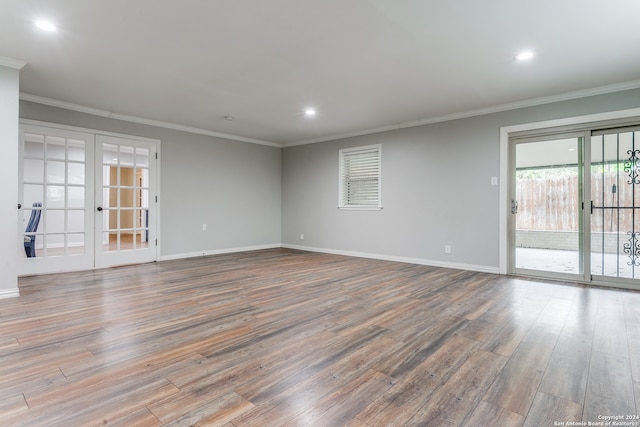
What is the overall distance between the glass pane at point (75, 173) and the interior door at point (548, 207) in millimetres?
6380

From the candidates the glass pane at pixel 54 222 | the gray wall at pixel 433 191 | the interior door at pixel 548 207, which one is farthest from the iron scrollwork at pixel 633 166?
the glass pane at pixel 54 222

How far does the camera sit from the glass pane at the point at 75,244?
15.4ft

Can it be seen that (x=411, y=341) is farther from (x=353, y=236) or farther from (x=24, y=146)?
(x=24, y=146)

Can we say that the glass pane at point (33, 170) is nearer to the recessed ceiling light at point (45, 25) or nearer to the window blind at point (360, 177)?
the recessed ceiling light at point (45, 25)

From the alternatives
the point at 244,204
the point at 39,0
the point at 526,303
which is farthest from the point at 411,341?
the point at 244,204

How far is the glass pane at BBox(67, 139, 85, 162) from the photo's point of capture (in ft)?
15.5

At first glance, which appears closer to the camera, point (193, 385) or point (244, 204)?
point (193, 385)

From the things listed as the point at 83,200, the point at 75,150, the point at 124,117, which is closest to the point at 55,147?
the point at 75,150

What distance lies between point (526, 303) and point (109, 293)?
4402 millimetres

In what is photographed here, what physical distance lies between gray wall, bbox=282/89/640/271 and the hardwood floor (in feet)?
4.38

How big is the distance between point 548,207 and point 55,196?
694 centimetres

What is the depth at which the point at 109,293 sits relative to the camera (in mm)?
3543

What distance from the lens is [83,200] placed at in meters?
4.86

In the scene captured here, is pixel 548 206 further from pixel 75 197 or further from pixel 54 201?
pixel 54 201
